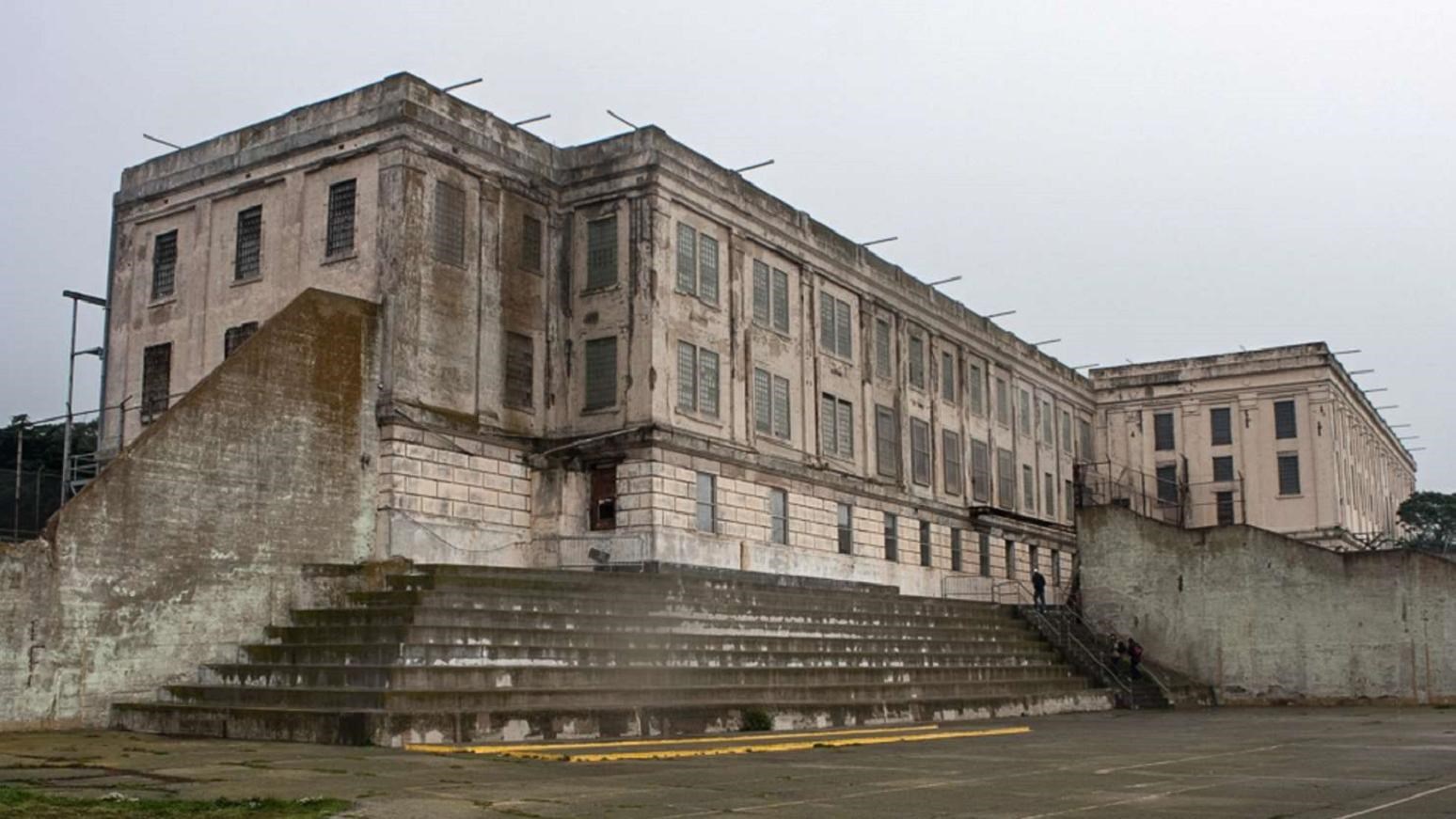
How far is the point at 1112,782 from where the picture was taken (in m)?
13.7

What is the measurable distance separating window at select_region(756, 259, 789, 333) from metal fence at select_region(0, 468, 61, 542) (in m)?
17.1

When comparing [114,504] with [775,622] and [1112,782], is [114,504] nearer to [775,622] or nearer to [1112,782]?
[775,622]

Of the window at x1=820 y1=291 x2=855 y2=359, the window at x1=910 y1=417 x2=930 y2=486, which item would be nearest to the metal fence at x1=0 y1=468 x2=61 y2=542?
the window at x1=820 y1=291 x2=855 y2=359

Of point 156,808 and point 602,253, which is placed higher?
point 602,253

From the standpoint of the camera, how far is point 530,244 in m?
33.2

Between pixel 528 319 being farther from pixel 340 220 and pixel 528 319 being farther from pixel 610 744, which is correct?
pixel 610 744

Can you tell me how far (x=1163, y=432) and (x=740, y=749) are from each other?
4688 cm

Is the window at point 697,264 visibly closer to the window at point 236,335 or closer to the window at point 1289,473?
the window at point 236,335

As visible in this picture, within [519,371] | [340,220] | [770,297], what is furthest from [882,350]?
[340,220]

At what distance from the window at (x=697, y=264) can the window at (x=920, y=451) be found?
36.6ft

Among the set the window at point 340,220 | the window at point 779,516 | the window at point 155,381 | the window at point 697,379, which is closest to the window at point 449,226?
the window at point 340,220

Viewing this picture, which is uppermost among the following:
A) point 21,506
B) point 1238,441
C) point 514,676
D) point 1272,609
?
point 1238,441

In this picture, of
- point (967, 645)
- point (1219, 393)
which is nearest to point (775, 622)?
point (967, 645)

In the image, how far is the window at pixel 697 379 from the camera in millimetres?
33531
